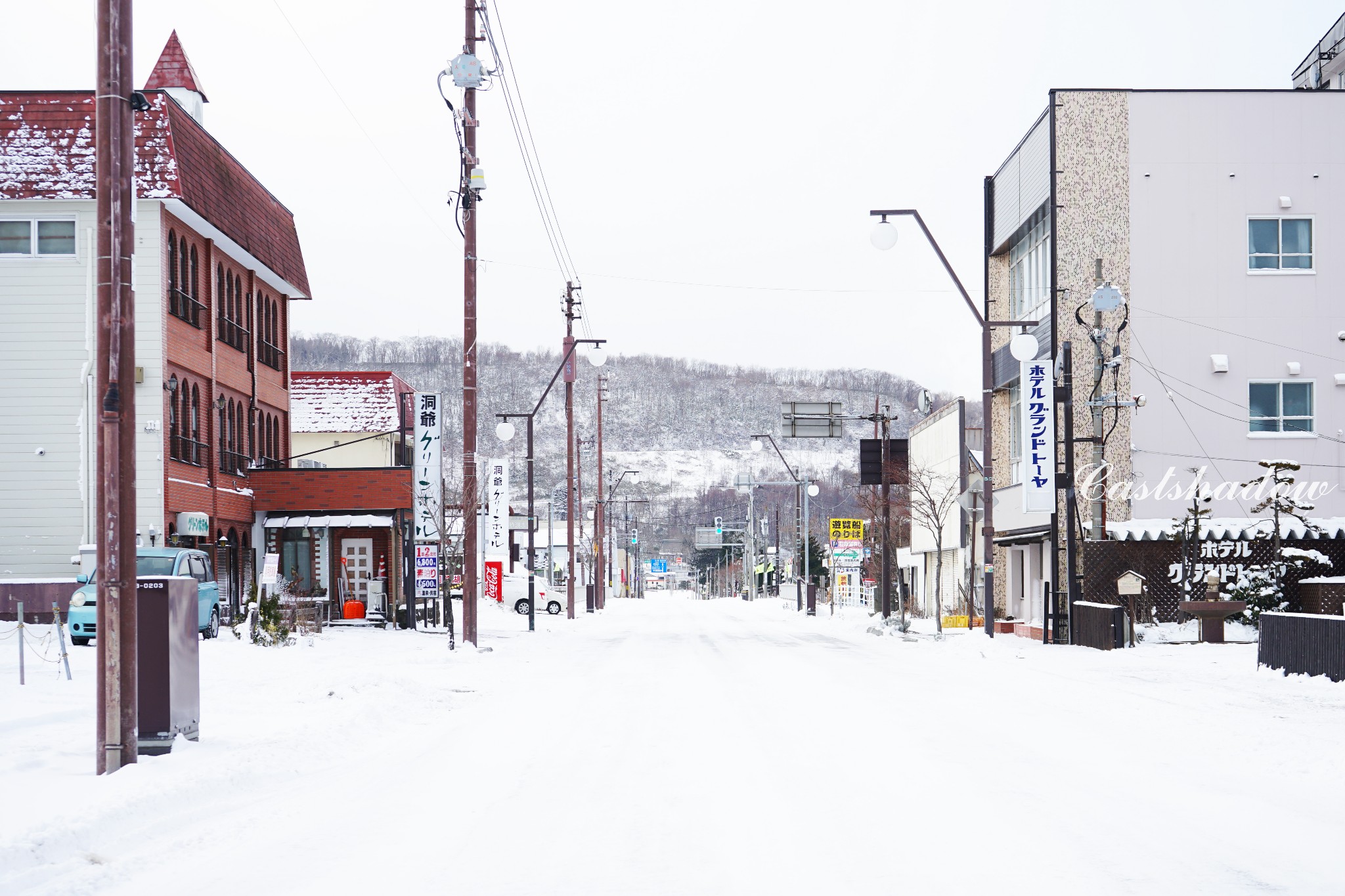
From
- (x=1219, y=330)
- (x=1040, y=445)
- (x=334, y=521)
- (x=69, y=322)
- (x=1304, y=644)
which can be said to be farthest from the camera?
(x=334, y=521)

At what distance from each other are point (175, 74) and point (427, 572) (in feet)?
58.1

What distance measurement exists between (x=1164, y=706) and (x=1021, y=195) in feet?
80.2

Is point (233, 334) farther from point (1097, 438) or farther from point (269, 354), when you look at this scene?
point (1097, 438)

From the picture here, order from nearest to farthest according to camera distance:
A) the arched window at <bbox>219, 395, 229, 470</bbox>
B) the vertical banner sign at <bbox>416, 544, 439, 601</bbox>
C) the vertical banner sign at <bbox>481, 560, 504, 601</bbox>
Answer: the vertical banner sign at <bbox>416, 544, 439, 601</bbox>, the arched window at <bbox>219, 395, 229, 470</bbox>, the vertical banner sign at <bbox>481, 560, 504, 601</bbox>

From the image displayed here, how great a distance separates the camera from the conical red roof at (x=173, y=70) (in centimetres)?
3944

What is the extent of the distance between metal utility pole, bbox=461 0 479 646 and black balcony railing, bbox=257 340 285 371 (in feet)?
52.3

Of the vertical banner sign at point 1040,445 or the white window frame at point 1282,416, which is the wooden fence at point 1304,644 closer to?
the vertical banner sign at point 1040,445

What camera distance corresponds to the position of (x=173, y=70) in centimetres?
3969

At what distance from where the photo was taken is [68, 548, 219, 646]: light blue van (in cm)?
2536

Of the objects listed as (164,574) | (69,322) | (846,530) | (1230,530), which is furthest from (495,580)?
(1230,530)

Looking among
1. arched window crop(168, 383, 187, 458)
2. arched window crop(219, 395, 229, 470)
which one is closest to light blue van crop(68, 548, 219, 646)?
arched window crop(168, 383, 187, 458)

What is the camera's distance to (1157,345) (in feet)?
110

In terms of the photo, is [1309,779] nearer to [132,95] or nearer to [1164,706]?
[1164,706]

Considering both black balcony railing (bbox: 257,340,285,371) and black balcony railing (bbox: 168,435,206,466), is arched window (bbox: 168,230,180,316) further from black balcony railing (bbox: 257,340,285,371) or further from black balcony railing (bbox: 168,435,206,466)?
black balcony railing (bbox: 257,340,285,371)
